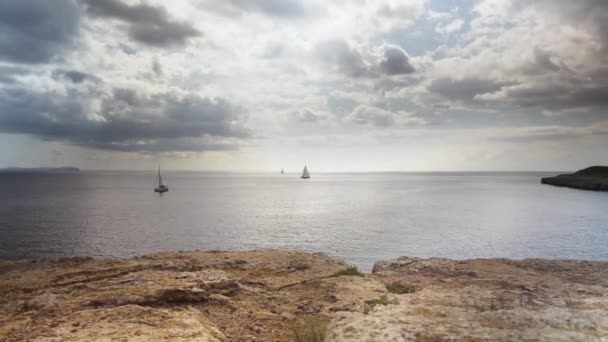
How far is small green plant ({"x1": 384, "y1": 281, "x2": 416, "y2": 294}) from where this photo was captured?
1772cm

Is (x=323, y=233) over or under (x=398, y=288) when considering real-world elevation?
under

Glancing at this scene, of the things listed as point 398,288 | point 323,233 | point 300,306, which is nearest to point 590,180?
point 323,233

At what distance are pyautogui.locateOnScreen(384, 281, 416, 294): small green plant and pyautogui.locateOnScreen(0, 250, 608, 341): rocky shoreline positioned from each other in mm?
63

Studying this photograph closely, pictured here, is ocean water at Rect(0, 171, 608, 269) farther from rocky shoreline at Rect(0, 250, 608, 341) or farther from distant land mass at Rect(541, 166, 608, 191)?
distant land mass at Rect(541, 166, 608, 191)

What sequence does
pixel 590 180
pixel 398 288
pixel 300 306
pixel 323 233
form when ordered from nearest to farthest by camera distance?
pixel 300 306
pixel 398 288
pixel 323 233
pixel 590 180

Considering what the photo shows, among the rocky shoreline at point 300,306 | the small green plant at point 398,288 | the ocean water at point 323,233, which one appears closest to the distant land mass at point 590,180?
the ocean water at point 323,233

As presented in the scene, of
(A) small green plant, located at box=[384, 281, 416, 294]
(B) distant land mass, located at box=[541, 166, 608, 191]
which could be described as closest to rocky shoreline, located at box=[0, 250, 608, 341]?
(A) small green plant, located at box=[384, 281, 416, 294]

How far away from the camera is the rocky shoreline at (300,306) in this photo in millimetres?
9789

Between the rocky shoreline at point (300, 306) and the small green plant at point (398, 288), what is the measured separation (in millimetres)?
63

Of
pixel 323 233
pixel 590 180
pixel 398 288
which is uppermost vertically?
pixel 590 180

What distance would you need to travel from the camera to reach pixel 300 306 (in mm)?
15594

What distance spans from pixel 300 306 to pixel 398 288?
5.41m

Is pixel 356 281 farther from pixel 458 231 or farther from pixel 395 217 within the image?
pixel 395 217

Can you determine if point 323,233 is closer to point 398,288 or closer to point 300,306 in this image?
point 398,288
